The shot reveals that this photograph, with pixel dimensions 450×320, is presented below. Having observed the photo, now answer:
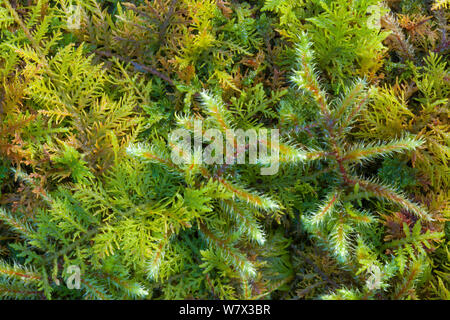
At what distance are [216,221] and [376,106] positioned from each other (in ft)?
2.08

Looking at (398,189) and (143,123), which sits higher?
(143,123)

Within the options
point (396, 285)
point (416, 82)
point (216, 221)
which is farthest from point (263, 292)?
point (416, 82)

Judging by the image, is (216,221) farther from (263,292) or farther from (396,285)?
(396,285)

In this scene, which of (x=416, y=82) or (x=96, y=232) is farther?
(x=416, y=82)

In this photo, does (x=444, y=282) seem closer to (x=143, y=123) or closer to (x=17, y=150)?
(x=143, y=123)

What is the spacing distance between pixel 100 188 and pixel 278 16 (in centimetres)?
82

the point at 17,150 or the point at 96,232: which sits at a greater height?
the point at 17,150

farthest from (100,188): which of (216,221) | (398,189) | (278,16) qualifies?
(398,189)

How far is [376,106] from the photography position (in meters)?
1.24

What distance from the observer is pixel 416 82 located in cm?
125
